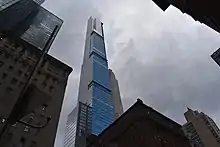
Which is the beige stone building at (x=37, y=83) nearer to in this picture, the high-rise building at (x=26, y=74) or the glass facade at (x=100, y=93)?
the high-rise building at (x=26, y=74)

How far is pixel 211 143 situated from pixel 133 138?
60.5 m

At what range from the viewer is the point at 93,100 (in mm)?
130500

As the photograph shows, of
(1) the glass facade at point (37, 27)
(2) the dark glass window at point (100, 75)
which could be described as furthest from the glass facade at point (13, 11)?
(2) the dark glass window at point (100, 75)

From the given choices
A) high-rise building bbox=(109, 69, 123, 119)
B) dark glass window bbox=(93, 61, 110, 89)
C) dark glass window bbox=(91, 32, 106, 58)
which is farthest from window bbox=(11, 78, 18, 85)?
dark glass window bbox=(91, 32, 106, 58)

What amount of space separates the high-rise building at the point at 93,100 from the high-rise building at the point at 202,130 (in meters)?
37.9

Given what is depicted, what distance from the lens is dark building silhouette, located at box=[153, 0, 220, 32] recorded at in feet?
34.4

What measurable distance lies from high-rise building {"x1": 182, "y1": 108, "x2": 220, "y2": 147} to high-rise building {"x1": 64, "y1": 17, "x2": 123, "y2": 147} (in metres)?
37.9

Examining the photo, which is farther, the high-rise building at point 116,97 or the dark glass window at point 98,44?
the dark glass window at point 98,44

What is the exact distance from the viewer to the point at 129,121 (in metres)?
35.4

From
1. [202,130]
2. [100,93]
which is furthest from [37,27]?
[100,93]

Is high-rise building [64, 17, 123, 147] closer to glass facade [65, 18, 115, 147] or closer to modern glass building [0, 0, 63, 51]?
glass facade [65, 18, 115, 147]

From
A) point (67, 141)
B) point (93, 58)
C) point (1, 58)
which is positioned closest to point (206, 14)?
point (1, 58)

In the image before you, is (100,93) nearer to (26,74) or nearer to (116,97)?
(116,97)

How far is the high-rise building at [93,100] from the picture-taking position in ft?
399
